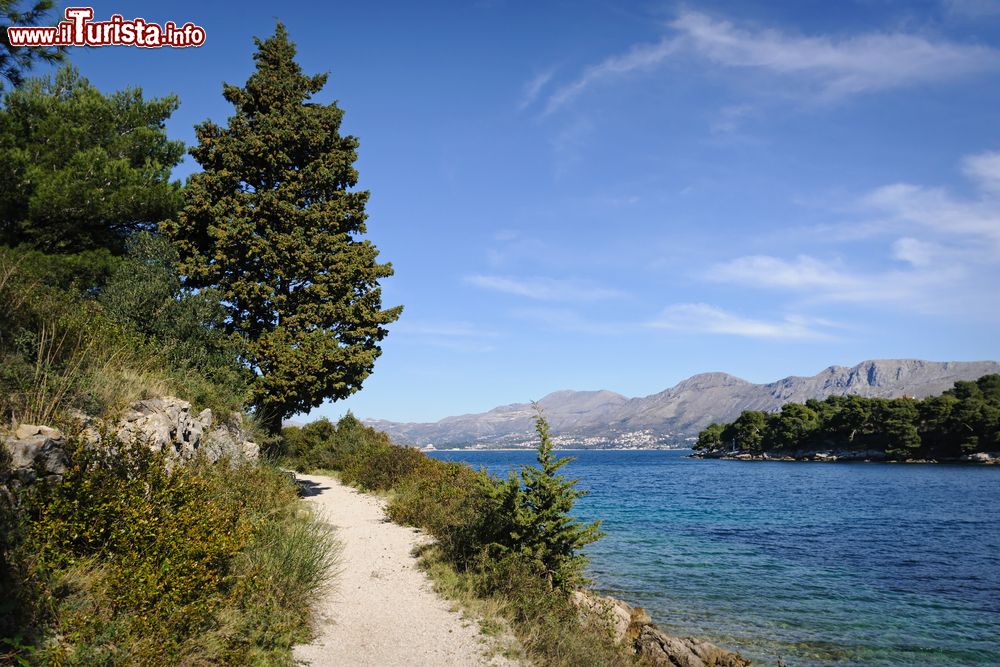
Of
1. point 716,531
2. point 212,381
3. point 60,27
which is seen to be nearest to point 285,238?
point 212,381

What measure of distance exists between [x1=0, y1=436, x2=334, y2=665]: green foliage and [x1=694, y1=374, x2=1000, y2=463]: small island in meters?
122

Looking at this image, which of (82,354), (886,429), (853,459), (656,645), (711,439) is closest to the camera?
(82,354)

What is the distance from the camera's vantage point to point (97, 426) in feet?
26.8

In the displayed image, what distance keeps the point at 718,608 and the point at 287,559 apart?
40.8 feet

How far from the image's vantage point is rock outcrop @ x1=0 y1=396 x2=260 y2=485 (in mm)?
7098

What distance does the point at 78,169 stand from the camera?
16.9 meters

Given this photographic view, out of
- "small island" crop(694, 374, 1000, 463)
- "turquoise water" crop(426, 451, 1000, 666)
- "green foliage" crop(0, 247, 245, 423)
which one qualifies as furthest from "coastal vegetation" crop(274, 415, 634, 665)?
"small island" crop(694, 374, 1000, 463)

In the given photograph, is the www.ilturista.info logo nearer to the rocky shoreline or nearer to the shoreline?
the shoreline

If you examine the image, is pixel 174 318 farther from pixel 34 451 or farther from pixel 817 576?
pixel 817 576

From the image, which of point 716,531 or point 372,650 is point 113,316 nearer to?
point 372,650

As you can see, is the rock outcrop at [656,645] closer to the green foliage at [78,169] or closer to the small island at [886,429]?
the green foliage at [78,169]

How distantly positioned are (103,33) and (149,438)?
32.0ft

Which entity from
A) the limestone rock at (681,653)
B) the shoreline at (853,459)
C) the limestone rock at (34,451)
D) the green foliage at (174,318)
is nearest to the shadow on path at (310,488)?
the green foliage at (174,318)

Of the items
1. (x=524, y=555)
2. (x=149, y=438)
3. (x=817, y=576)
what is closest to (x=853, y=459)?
(x=817, y=576)
